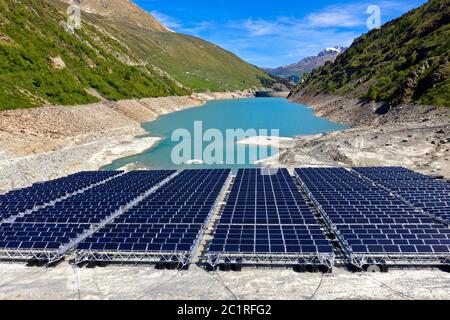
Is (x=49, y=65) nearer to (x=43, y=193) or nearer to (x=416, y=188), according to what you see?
(x=43, y=193)

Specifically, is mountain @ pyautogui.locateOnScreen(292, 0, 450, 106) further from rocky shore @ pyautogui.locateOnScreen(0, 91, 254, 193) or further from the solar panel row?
rocky shore @ pyautogui.locateOnScreen(0, 91, 254, 193)

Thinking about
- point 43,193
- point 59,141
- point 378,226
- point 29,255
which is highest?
point 59,141

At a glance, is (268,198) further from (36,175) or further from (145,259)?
(36,175)

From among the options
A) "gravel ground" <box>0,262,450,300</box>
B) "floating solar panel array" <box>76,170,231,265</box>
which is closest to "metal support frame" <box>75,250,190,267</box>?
"floating solar panel array" <box>76,170,231,265</box>

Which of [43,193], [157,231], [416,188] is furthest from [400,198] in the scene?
[43,193]

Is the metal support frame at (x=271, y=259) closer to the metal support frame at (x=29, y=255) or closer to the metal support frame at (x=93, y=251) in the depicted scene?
the metal support frame at (x=93, y=251)
